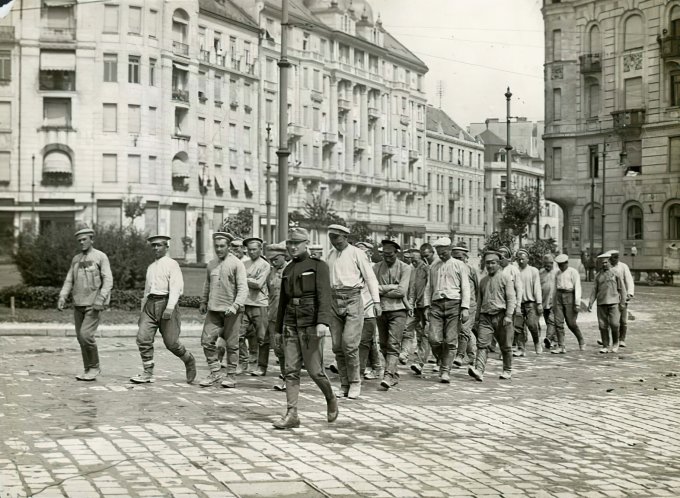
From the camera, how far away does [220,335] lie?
1269cm

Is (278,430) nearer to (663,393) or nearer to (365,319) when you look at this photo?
(365,319)

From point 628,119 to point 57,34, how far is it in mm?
31036

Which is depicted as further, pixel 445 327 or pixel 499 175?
pixel 499 175

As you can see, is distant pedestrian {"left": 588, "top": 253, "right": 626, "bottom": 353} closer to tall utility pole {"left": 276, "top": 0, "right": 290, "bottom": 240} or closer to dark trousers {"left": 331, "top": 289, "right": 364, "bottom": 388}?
tall utility pole {"left": 276, "top": 0, "right": 290, "bottom": 240}

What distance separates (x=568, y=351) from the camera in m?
18.6

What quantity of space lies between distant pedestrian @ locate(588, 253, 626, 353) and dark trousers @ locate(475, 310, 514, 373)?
4982mm

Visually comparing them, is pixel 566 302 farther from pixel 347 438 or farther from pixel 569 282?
pixel 347 438

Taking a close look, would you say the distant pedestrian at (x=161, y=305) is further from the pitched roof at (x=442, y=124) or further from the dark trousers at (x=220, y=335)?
the pitched roof at (x=442, y=124)

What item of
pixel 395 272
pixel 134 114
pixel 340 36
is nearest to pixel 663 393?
pixel 395 272

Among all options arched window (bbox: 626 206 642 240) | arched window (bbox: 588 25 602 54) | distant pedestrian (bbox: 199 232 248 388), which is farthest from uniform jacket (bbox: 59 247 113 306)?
arched window (bbox: 588 25 602 54)

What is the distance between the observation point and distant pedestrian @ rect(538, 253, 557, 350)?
18844 mm

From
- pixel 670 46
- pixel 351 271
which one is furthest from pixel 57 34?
pixel 351 271

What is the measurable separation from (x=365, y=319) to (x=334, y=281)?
1.20 m

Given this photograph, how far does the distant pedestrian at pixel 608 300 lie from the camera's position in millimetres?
18297
